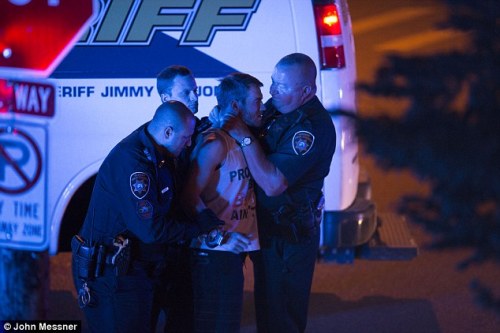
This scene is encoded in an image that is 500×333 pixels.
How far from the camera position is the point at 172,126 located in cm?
354

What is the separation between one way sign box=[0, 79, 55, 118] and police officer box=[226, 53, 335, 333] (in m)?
1.51

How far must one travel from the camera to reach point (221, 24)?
5.07 m

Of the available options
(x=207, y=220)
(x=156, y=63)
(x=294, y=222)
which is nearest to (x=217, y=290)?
(x=207, y=220)

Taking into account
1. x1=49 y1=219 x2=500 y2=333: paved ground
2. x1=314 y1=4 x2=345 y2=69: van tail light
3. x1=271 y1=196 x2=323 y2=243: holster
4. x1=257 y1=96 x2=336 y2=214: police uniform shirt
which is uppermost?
x1=314 y1=4 x2=345 y2=69: van tail light

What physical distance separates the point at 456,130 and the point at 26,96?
388cm

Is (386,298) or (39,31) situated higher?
(39,31)

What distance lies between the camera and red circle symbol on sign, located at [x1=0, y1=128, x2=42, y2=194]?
5121 mm

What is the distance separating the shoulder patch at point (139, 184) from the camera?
3490 mm

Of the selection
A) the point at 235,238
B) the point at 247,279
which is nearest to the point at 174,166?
the point at 235,238

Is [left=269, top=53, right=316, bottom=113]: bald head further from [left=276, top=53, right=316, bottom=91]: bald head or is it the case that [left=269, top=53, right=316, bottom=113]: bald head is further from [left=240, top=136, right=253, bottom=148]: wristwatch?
[left=240, top=136, right=253, bottom=148]: wristwatch

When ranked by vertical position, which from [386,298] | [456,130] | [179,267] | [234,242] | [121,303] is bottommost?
[386,298]

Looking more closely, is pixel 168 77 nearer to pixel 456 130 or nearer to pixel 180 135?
A: pixel 180 135

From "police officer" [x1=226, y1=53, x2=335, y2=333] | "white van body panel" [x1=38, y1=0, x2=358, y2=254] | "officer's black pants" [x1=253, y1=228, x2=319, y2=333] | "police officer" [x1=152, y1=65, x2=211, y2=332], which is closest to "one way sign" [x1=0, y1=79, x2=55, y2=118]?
"white van body panel" [x1=38, y1=0, x2=358, y2=254]

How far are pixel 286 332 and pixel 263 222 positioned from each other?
59cm
